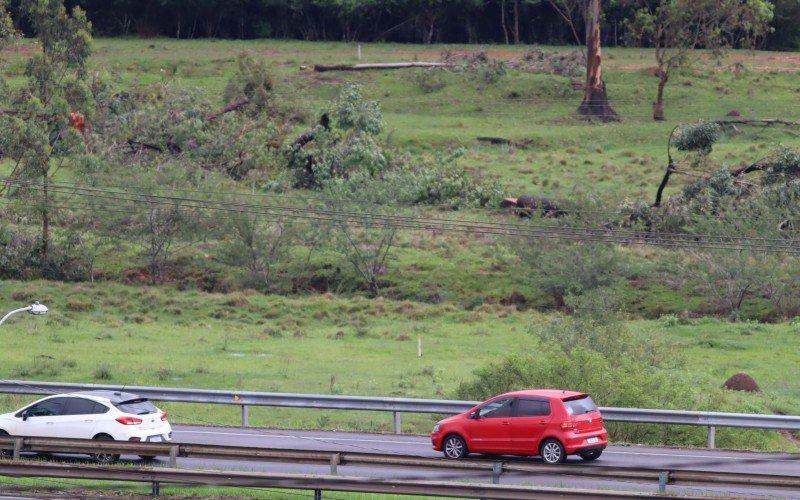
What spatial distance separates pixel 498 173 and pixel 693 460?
37297 mm

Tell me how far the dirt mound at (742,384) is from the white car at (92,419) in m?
17.3

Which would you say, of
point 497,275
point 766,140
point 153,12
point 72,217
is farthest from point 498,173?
point 153,12

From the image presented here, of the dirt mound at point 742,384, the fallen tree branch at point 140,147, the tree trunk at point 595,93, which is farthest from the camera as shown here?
the tree trunk at point 595,93

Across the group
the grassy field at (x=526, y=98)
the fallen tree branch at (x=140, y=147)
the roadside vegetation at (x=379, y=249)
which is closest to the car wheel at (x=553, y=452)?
the roadside vegetation at (x=379, y=249)

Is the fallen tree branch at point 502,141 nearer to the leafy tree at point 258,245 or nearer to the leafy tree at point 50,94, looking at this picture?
the leafy tree at point 258,245

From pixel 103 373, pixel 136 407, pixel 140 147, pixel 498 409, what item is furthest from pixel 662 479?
pixel 140 147

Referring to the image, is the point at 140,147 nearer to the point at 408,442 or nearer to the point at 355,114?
the point at 355,114

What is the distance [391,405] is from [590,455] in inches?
227

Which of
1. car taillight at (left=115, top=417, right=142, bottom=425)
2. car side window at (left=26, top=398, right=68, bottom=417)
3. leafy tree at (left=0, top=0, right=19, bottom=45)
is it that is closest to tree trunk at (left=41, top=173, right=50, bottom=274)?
leafy tree at (left=0, top=0, right=19, bottom=45)

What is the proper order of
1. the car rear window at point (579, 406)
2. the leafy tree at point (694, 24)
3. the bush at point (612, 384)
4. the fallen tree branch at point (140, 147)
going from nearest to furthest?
the car rear window at point (579, 406) → the bush at point (612, 384) → the fallen tree branch at point (140, 147) → the leafy tree at point (694, 24)

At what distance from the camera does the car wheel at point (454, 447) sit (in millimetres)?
19891

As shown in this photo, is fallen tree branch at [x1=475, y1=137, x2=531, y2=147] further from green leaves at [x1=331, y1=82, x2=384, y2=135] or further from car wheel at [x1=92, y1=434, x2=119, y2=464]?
car wheel at [x1=92, y1=434, x2=119, y2=464]

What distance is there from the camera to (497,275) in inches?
1882

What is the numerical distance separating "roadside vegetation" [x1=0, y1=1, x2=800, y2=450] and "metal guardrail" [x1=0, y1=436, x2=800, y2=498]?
8.05 meters
